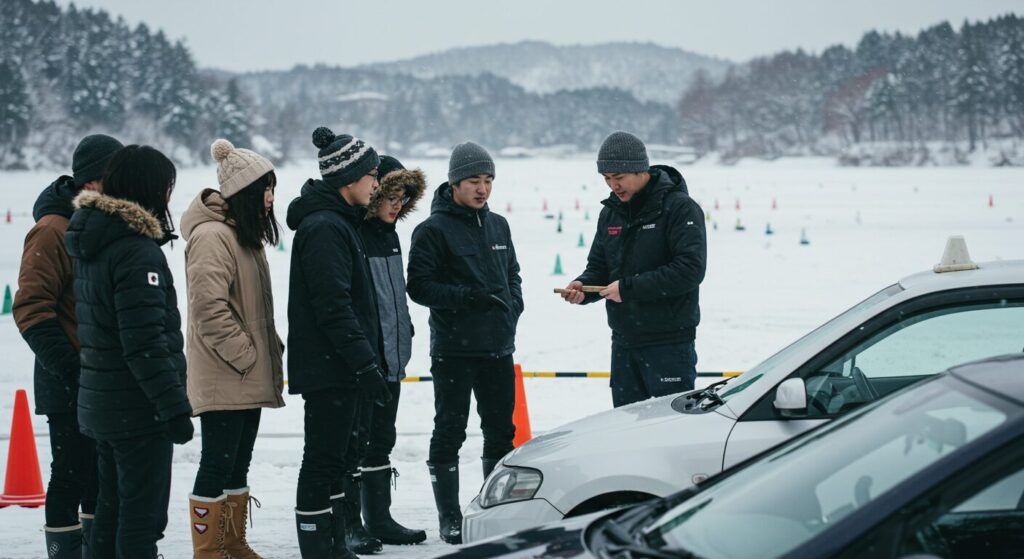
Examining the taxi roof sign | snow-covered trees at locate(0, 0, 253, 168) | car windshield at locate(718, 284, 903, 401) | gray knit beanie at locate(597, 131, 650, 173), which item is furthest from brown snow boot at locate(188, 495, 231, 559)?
snow-covered trees at locate(0, 0, 253, 168)

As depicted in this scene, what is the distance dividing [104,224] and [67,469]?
4.14ft

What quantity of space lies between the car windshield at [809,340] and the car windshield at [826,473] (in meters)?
1.00

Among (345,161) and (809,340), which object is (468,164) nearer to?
(345,161)

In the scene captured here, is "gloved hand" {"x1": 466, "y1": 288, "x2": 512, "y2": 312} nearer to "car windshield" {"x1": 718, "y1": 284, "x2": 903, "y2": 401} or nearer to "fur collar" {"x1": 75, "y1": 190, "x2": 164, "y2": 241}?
"car windshield" {"x1": 718, "y1": 284, "x2": 903, "y2": 401}

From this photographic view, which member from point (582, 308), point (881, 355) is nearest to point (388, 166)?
point (881, 355)

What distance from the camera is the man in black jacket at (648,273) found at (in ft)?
16.9

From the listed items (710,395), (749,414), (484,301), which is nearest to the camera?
(749,414)

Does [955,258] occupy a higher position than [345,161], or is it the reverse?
[345,161]

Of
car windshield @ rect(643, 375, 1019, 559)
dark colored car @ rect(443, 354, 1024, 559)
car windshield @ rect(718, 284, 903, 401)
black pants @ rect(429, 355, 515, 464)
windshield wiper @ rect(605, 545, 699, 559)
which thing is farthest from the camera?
black pants @ rect(429, 355, 515, 464)

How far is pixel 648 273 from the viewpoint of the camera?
5.18 metres

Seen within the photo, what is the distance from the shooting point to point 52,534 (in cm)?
454

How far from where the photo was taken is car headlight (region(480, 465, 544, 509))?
3.92m

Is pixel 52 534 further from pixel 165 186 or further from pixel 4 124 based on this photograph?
pixel 4 124

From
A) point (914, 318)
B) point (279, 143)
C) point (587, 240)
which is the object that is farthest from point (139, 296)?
point (279, 143)
